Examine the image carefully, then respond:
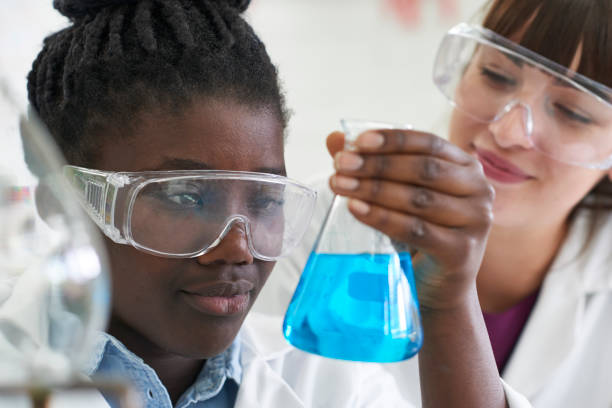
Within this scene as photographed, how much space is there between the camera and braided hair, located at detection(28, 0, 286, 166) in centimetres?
77

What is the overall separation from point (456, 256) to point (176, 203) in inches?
11.7

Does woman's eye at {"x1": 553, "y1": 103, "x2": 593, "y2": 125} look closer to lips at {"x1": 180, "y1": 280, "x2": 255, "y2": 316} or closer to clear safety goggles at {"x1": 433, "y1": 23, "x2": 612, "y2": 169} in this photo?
clear safety goggles at {"x1": 433, "y1": 23, "x2": 612, "y2": 169}

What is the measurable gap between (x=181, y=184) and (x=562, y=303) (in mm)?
963

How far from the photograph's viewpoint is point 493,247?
1382mm

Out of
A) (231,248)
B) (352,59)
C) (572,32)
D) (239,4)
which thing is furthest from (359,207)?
(352,59)

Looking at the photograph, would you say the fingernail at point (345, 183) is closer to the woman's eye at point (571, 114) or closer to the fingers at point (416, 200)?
the fingers at point (416, 200)

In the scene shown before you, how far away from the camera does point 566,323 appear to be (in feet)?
4.39

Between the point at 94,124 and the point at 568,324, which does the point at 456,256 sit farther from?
the point at 568,324

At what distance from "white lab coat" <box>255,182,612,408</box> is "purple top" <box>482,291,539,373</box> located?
0.03 m

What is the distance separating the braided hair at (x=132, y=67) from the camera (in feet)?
2.53

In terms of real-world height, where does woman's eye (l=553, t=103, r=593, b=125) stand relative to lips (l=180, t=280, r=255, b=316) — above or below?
above

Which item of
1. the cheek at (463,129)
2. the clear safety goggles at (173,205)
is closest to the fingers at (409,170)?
the clear safety goggles at (173,205)

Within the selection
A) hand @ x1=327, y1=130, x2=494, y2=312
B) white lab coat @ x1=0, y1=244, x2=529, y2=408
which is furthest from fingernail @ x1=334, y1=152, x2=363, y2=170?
white lab coat @ x1=0, y1=244, x2=529, y2=408

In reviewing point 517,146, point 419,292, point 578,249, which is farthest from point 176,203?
point 578,249
